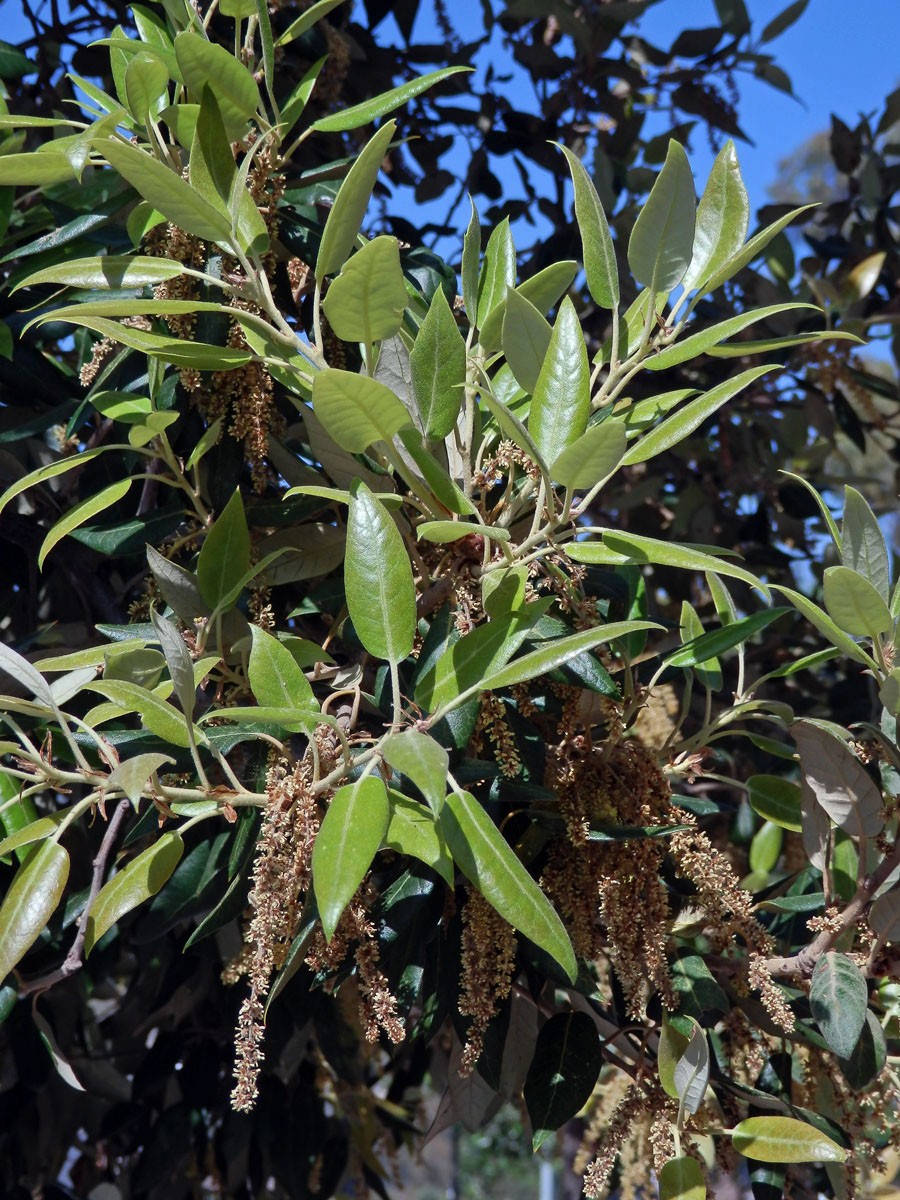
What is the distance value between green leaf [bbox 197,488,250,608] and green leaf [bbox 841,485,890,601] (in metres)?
0.48

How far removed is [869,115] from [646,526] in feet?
3.14

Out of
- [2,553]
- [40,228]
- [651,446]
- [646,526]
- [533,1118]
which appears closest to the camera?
[651,446]

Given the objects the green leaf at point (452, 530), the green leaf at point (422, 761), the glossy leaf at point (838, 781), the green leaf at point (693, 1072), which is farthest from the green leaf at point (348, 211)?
the green leaf at point (693, 1072)

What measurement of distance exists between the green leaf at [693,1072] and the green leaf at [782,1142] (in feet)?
0.19

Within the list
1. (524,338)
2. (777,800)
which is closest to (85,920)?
(524,338)

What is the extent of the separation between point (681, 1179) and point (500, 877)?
1.10ft

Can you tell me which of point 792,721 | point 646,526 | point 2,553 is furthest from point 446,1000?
point 646,526

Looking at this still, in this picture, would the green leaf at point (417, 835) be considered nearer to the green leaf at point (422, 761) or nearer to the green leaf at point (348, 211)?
the green leaf at point (422, 761)

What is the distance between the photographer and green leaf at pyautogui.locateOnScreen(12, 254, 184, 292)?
2.97 feet

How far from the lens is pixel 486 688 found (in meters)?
0.73

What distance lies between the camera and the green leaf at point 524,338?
30.8 inches

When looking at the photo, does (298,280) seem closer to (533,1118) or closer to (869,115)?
(533,1118)

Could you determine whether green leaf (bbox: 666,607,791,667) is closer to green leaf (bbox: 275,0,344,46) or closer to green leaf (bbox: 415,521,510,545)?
green leaf (bbox: 415,521,510,545)

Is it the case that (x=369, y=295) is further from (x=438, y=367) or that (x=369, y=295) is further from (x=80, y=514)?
(x=80, y=514)
